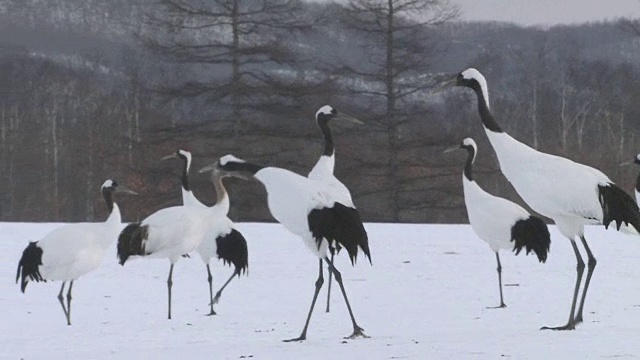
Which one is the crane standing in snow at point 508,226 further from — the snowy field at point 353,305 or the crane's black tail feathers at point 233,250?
the crane's black tail feathers at point 233,250

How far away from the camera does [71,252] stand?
430 inches

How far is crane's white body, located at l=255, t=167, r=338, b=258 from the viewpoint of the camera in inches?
317

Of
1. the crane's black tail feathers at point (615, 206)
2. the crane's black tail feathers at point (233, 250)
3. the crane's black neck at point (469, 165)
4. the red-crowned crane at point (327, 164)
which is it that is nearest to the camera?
the crane's black tail feathers at point (615, 206)

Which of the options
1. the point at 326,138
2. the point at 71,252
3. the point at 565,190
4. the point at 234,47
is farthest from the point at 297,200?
the point at 234,47

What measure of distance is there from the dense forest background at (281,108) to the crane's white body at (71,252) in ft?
44.1

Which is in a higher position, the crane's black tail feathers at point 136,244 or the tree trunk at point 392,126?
the tree trunk at point 392,126

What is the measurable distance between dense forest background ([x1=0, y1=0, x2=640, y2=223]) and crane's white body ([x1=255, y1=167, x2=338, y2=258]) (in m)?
15.7

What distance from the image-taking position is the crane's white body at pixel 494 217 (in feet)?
37.1

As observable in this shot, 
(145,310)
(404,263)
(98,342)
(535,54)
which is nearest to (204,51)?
(404,263)

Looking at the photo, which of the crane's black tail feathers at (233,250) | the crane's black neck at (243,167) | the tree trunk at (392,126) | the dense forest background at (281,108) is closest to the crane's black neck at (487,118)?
the crane's black neck at (243,167)

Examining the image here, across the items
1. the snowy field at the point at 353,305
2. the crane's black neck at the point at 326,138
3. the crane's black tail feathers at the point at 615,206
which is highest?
the crane's black neck at the point at 326,138

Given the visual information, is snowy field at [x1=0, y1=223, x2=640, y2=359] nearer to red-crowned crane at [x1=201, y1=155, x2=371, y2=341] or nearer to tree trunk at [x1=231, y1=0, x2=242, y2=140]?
red-crowned crane at [x1=201, y1=155, x2=371, y2=341]

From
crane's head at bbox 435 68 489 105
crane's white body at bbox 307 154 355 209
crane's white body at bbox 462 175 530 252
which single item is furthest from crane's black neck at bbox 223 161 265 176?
crane's white body at bbox 462 175 530 252

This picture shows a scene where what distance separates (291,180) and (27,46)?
63.9 metres
